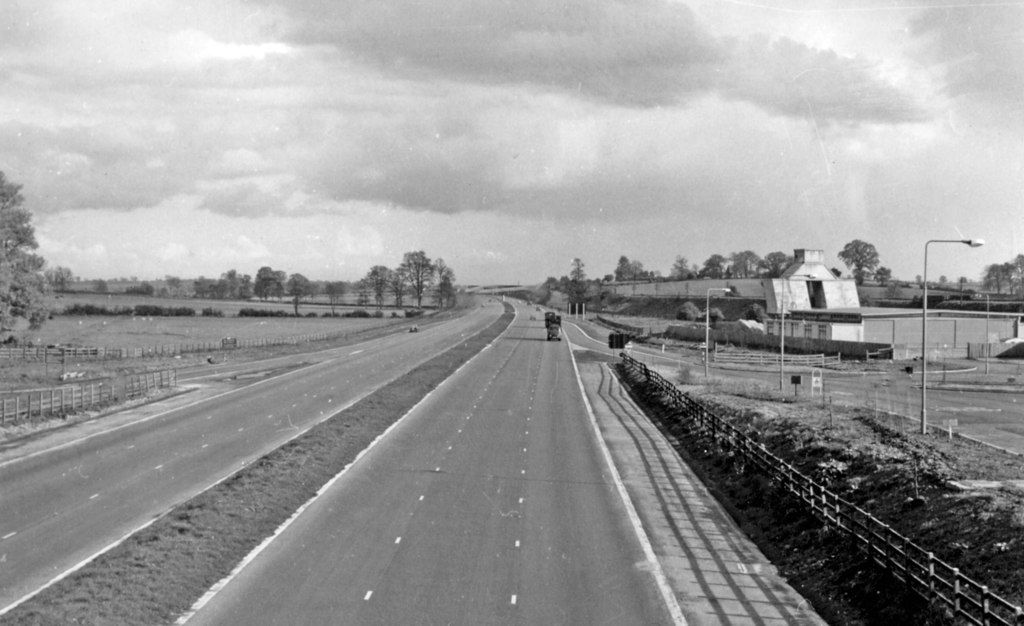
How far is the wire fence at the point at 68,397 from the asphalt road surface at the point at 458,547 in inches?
708

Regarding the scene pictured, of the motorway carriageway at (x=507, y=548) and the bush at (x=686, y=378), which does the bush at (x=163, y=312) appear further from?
the motorway carriageway at (x=507, y=548)

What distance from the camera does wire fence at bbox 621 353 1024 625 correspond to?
1553 cm

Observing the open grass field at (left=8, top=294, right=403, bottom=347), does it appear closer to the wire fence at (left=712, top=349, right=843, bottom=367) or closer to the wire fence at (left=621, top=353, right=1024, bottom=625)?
the wire fence at (left=712, top=349, right=843, bottom=367)

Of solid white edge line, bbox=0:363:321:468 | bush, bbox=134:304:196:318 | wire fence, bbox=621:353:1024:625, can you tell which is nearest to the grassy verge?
solid white edge line, bbox=0:363:321:468

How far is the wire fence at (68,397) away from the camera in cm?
4047

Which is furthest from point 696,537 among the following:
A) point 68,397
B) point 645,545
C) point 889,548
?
point 68,397

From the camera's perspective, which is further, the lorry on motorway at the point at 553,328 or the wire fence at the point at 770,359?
the lorry on motorway at the point at 553,328

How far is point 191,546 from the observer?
21500 mm

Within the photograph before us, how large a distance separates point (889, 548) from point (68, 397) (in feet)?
141

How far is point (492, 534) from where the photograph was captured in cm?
2395

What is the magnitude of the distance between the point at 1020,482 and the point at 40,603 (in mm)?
25829

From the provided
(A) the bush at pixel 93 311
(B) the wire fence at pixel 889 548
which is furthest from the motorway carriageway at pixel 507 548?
(A) the bush at pixel 93 311

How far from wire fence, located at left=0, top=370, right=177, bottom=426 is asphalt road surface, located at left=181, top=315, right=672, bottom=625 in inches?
708

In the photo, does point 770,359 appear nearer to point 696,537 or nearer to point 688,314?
point 688,314
